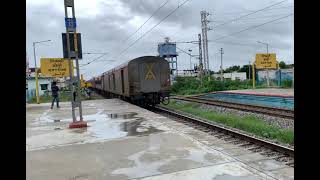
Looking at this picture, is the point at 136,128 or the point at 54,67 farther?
the point at 54,67

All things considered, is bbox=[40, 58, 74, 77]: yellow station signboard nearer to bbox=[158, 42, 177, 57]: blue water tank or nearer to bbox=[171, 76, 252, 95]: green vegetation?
bbox=[171, 76, 252, 95]: green vegetation

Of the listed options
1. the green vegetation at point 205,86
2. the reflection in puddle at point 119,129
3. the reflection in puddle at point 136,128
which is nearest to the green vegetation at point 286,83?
the green vegetation at point 205,86

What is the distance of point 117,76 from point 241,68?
88.2 metres

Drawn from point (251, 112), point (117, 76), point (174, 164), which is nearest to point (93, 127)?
point (174, 164)

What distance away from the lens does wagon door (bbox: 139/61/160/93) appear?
2197 cm

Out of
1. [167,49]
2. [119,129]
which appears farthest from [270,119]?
[167,49]

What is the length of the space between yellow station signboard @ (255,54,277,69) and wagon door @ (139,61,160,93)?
56.5 ft

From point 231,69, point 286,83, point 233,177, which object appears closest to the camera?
point 233,177

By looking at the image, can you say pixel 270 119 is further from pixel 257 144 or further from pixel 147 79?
pixel 147 79

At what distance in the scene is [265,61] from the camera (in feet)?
122

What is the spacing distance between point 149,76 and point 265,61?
18.5m

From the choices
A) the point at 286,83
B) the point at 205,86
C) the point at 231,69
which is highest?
the point at 231,69

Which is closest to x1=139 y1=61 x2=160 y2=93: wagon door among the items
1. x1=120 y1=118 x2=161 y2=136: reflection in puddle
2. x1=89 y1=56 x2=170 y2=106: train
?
x1=89 y1=56 x2=170 y2=106: train
